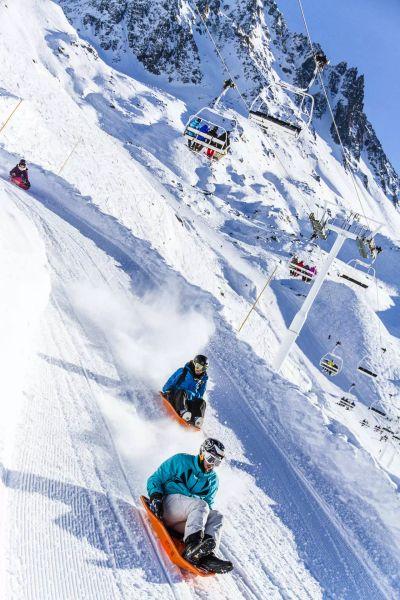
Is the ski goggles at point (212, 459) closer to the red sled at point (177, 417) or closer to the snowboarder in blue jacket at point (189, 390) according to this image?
the snowboarder in blue jacket at point (189, 390)

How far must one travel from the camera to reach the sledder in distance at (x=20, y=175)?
19.4 metres

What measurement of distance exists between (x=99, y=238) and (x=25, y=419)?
40.7 ft

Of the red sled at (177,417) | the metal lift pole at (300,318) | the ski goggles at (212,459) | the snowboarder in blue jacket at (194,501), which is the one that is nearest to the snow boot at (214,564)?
the snowboarder in blue jacket at (194,501)

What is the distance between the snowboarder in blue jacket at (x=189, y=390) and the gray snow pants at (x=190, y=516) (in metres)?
2.81

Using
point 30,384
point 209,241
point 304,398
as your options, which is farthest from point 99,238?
point 209,241

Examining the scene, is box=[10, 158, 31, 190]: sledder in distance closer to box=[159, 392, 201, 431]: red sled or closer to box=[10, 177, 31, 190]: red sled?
box=[10, 177, 31, 190]: red sled

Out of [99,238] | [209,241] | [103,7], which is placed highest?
[103,7]

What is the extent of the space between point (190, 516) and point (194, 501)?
159 millimetres

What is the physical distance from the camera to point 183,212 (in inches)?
2581

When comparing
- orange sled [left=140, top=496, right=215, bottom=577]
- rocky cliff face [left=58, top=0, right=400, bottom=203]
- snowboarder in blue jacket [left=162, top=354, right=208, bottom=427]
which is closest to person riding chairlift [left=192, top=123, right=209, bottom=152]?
snowboarder in blue jacket [left=162, top=354, right=208, bottom=427]

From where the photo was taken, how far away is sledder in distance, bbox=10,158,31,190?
1935 centimetres

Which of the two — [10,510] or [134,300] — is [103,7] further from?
[10,510]

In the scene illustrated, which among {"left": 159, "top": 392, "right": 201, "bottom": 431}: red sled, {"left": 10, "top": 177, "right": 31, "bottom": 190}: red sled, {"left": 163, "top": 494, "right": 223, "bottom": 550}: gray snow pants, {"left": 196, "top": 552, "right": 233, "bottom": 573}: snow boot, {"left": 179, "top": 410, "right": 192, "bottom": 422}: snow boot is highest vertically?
{"left": 10, "top": 177, "right": 31, "bottom": 190}: red sled

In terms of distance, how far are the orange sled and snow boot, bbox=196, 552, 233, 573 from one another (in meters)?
0.08
